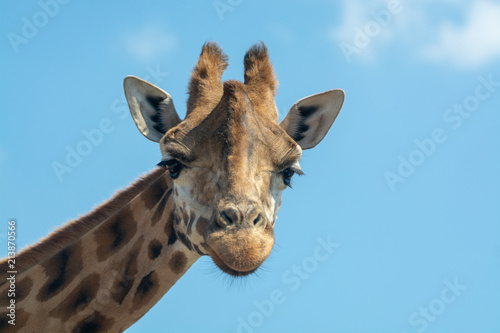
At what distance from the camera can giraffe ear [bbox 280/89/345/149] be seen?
31.9 ft

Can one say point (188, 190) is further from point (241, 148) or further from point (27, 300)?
point (27, 300)

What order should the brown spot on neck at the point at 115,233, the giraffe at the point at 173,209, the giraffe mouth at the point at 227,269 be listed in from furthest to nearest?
the brown spot on neck at the point at 115,233 < the giraffe at the point at 173,209 < the giraffe mouth at the point at 227,269

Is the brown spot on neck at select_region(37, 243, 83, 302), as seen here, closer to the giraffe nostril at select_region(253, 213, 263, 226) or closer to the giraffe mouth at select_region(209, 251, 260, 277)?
the giraffe mouth at select_region(209, 251, 260, 277)

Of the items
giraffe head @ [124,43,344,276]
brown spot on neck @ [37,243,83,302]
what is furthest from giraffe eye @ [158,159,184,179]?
brown spot on neck @ [37,243,83,302]

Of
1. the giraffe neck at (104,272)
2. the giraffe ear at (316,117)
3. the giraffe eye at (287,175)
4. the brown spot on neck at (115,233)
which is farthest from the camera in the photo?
→ the giraffe ear at (316,117)

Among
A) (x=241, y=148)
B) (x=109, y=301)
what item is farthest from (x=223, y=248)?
(x=109, y=301)

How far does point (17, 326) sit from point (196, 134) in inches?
133

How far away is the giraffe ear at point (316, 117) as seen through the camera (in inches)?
383

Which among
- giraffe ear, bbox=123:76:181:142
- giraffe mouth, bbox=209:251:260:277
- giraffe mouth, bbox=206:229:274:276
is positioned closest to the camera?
giraffe mouth, bbox=206:229:274:276

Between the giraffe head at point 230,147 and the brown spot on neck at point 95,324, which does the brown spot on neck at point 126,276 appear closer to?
the brown spot on neck at point 95,324

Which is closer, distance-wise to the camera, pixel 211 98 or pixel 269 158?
pixel 269 158

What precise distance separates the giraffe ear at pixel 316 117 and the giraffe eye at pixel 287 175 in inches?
42.1

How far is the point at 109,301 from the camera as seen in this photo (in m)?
8.70

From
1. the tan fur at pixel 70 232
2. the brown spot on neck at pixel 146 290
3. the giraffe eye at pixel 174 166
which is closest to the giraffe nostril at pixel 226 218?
the giraffe eye at pixel 174 166
